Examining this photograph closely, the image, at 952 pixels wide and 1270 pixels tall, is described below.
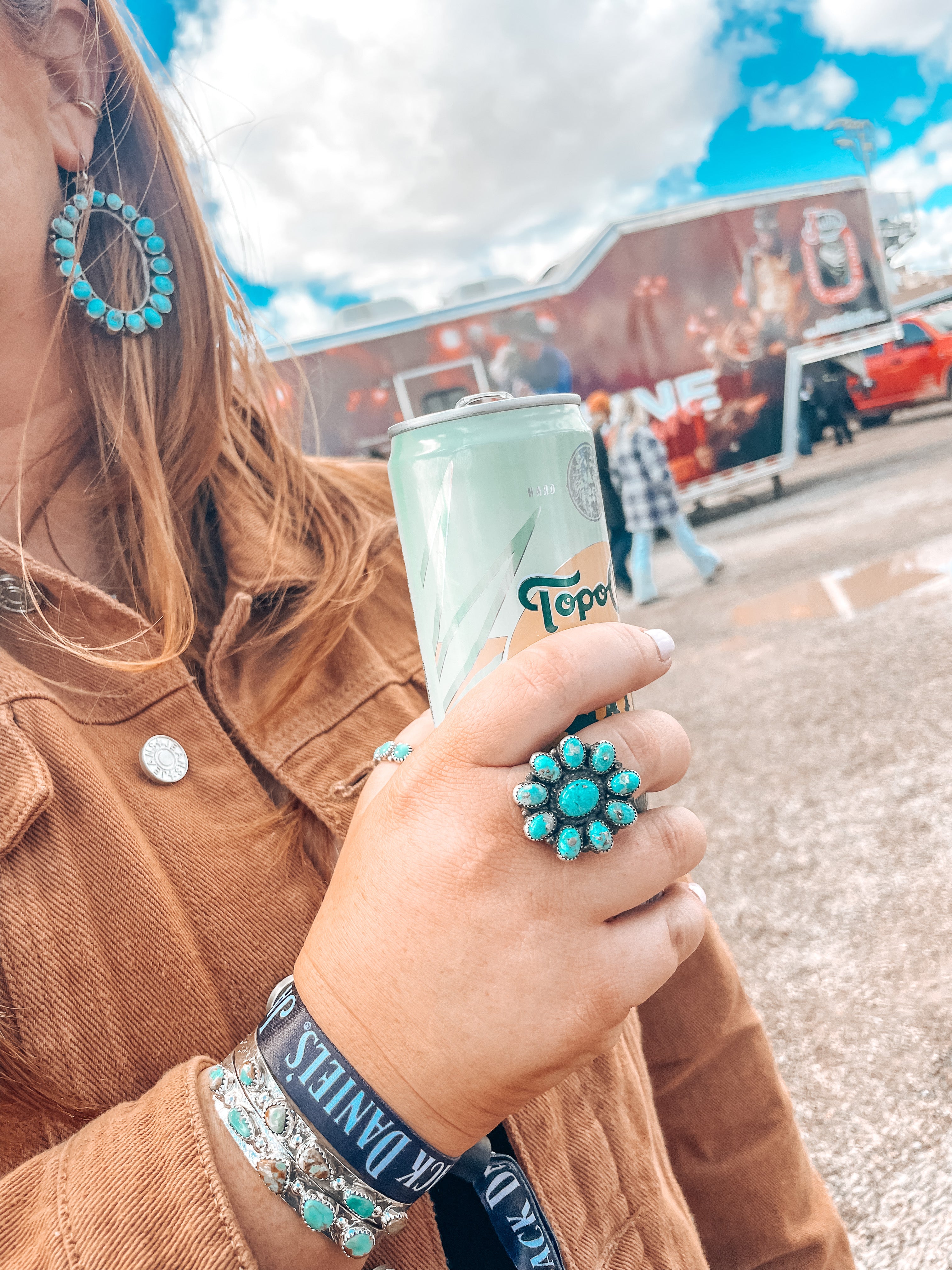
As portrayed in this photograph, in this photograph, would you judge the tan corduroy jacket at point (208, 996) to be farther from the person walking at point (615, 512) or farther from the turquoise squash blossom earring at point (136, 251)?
the person walking at point (615, 512)

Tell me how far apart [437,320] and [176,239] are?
749 centimetres

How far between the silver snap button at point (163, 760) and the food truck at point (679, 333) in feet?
23.5

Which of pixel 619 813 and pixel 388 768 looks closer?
pixel 619 813

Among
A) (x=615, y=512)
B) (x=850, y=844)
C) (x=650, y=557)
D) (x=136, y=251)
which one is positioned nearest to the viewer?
(x=136, y=251)

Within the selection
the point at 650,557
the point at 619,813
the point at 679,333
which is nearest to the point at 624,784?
the point at 619,813

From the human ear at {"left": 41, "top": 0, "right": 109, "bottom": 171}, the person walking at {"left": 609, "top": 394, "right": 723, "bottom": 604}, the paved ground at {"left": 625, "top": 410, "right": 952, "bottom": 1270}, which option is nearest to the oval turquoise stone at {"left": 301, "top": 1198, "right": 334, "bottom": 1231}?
the human ear at {"left": 41, "top": 0, "right": 109, "bottom": 171}

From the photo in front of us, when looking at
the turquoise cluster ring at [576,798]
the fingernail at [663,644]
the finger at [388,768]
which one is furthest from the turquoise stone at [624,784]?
the finger at [388,768]

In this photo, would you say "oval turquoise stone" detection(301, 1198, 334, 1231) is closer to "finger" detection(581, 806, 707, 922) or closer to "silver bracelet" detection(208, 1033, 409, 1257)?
"silver bracelet" detection(208, 1033, 409, 1257)

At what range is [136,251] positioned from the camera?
1094 mm

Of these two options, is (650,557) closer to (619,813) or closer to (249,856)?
(249,856)

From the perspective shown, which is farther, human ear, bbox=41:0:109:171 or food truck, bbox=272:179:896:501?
food truck, bbox=272:179:896:501

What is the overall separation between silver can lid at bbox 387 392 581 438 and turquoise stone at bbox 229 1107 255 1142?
555 millimetres

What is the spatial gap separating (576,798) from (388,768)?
0.27 meters

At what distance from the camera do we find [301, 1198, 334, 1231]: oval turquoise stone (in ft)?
2.04
